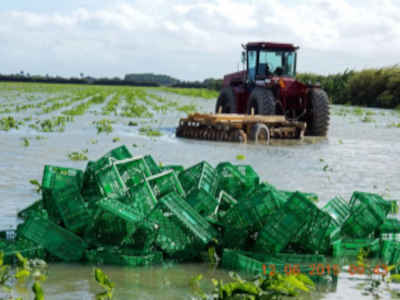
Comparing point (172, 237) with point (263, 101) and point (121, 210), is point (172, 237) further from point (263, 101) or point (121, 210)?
point (263, 101)

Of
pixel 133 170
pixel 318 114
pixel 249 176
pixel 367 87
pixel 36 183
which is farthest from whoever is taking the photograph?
pixel 367 87

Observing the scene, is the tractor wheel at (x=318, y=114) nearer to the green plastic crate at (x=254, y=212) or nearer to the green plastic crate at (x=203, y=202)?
the green plastic crate at (x=203, y=202)

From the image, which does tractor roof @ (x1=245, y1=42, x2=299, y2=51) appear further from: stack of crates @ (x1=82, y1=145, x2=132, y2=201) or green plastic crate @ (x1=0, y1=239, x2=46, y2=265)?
green plastic crate @ (x1=0, y1=239, x2=46, y2=265)

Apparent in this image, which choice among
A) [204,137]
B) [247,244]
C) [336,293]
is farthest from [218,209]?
[204,137]

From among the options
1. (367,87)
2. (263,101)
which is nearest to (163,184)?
(263,101)

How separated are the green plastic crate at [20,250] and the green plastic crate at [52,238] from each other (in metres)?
0.05

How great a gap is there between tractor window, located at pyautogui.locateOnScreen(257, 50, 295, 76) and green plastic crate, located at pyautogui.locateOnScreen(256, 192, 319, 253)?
12.4m

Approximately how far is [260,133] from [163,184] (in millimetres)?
9094

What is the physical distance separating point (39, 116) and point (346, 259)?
18479 mm

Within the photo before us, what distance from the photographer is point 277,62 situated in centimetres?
1706

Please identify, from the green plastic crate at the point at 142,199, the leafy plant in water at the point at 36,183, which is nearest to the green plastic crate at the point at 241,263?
the green plastic crate at the point at 142,199

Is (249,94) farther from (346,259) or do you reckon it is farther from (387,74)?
(387,74)

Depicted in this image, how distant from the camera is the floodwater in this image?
4227 mm

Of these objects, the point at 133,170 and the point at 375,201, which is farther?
the point at 133,170
